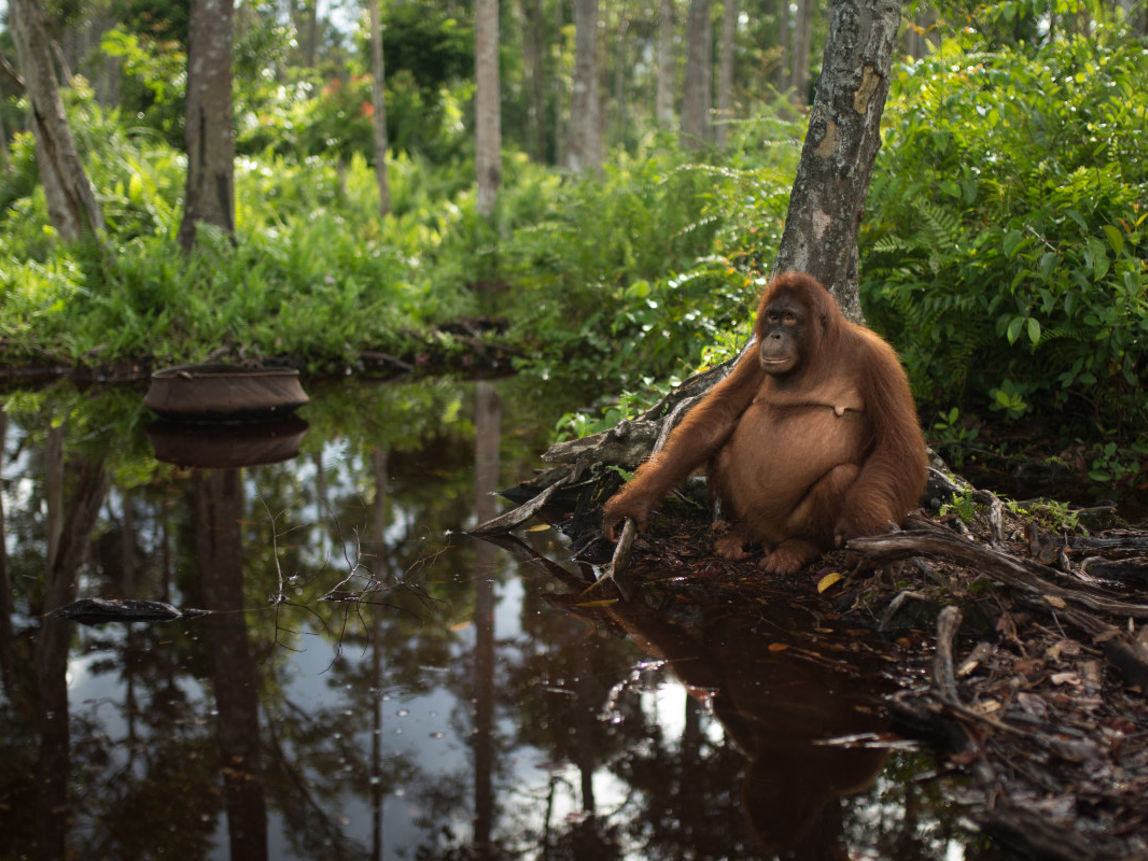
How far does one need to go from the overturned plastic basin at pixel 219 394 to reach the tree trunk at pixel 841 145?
4.12 metres

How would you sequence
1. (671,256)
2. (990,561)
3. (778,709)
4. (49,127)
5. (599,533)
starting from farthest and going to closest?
(49,127) → (671,256) → (599,533) → (990,561) → (778,709)

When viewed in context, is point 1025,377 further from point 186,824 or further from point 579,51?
point 579,51

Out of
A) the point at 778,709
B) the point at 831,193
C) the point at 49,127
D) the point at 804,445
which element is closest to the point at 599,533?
the point at 804,445

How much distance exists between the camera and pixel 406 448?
656 centimetres

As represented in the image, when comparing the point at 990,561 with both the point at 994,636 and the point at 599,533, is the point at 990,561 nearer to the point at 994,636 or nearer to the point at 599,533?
the point at 994,636

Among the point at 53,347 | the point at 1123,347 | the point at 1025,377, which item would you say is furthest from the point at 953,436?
the point at 53,347

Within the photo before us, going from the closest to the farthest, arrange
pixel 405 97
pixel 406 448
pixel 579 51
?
1. pixel 406 448
2. pixel 579 51
3. pixel 405 97

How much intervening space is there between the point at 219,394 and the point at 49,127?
5164mm

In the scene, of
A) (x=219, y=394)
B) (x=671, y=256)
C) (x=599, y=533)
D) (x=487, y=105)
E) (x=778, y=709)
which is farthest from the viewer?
(x=487, y=105)

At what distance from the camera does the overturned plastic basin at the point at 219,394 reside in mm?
6891

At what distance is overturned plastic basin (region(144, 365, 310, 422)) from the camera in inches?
271

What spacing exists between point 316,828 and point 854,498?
7.31ft

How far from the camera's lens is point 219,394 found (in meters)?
6.92

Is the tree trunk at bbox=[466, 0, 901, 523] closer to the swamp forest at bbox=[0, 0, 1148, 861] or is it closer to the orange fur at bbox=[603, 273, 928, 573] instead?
the swamp forest at bbox=[0, 0, 1148, 861]
